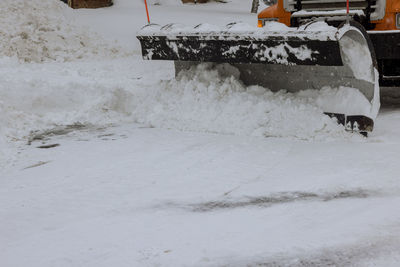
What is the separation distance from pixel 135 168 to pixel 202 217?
4.13 ft

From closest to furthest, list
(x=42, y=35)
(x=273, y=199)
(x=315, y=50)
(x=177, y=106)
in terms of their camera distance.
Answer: (x=273, y=199), (x=315, y=50), (x=177, y=106), (x=42, y=35)

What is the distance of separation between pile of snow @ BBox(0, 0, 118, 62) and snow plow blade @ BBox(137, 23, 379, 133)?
5.31 m

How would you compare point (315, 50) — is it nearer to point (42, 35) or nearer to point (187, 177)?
point (187, 177)

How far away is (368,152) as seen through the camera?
452cm

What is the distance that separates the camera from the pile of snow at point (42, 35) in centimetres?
1061

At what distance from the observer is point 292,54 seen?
4.99 m

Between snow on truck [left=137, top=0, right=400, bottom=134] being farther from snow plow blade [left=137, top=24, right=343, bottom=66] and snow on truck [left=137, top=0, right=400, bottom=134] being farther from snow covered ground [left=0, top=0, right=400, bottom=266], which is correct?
snow covered ground [left=0, top=0, right=400, bottom=266]

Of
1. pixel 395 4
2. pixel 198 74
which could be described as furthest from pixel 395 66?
pixel 198 74

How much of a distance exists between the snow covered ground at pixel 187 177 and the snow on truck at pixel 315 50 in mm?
256

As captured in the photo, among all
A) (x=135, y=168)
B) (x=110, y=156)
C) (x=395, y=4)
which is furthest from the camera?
(x=395, y=4)

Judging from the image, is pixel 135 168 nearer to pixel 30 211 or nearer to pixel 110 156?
pixel 110 156

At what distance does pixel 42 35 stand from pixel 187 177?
27.6ft

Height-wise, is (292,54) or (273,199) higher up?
(292,54)

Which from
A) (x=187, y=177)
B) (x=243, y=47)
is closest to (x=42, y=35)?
Result: (x=243, y=47)
